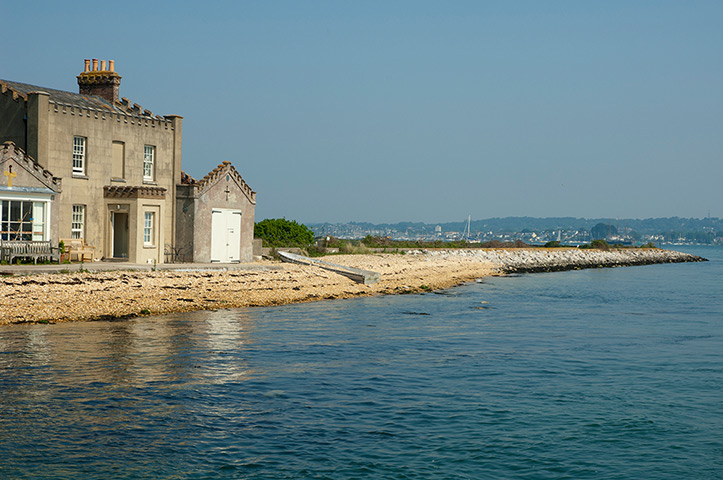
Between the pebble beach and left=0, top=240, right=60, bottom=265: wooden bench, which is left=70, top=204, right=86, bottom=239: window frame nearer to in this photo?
left=0, top=240, right=60, bottom=265: wooden bench

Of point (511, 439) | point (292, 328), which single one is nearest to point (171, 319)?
point (292, 328)

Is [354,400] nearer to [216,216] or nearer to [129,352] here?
[129,352]

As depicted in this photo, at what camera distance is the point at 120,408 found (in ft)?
41.8

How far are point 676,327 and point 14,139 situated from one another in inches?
1038

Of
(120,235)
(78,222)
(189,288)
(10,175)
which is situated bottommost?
(189,288)

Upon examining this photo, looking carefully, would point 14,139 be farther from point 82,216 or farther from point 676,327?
point 676,327

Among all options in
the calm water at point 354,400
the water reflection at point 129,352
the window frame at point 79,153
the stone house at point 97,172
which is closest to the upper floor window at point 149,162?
the stone house at point 97,172

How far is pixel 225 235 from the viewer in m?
35.9

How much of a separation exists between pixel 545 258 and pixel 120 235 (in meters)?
46.1

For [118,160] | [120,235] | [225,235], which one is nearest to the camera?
[120,235]

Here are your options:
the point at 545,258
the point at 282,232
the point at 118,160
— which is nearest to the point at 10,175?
the point at 118,160

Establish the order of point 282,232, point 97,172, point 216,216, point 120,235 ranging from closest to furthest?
point 97,172 → point 120,235 → point 216,216 → point 282,232

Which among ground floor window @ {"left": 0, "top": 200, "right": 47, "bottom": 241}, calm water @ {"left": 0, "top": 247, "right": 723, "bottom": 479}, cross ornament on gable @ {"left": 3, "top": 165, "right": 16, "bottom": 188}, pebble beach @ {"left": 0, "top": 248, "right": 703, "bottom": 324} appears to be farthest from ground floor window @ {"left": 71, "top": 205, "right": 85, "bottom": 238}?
calm water @ {"left": 0, "top": 247, "right": 723, "bottom": 479}

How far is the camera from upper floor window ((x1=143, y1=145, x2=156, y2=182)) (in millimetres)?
34062
